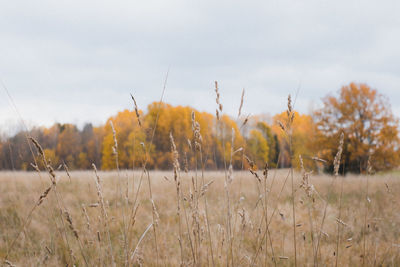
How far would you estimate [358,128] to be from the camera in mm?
22594

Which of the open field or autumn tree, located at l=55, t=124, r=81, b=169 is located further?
autumn tree, located at l=55, t=124, r=81, b=169

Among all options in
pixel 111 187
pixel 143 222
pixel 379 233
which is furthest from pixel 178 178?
pixel 111 187

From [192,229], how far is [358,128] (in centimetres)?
2336

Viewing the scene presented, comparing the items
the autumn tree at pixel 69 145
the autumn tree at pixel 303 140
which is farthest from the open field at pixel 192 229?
the autumn tree at pixel 69 145

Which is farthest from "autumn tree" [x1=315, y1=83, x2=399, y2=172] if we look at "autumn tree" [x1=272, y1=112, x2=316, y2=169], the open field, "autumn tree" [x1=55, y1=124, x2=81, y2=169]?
"autumn tree" [x1=55, y1=124, x2=81, y2=169]

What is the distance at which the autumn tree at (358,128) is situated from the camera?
2178 centimetres

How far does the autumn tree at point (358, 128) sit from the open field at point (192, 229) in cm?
1267

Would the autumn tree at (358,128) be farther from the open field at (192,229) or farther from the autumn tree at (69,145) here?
the autumn tree at (69,145)

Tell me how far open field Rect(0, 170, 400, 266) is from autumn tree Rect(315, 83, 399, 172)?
1267 centimetres

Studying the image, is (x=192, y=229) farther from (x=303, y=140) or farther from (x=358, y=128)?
(x=303, y=140)

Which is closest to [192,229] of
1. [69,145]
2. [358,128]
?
[358,128]

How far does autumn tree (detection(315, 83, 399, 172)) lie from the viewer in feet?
71.5

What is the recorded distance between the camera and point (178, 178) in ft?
5.98

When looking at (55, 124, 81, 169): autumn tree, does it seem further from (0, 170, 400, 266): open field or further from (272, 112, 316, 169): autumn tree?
(0, 170, 400, 266): open field
